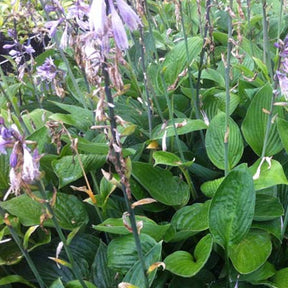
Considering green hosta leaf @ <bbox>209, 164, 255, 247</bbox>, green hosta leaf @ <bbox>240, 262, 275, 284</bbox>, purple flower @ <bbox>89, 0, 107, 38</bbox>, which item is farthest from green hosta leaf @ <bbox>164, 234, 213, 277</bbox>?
purple flower @ <bbox>89, 0, 107, 38</bbox>

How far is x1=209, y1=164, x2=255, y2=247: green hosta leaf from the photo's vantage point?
1374 mm

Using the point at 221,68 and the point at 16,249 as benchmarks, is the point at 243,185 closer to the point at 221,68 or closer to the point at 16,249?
the point at 16,249

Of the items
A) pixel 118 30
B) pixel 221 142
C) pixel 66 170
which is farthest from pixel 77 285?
pixel 118 30

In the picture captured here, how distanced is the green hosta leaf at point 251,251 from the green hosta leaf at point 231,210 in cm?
6

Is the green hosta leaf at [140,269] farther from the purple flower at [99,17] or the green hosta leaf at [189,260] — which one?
the purple flower at [99,17]

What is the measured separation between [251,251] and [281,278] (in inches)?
5.5

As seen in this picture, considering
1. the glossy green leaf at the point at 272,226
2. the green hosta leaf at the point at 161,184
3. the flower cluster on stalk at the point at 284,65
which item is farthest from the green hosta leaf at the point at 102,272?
the flower cluster on stalk at the point at 284,65

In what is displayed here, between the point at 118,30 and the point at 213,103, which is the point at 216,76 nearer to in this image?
the point at 213,103

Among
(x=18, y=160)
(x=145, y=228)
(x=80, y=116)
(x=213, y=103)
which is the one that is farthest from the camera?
(x=213, y=103)

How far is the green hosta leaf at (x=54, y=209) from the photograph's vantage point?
150 cm

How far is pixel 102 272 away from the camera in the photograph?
1.52 meters

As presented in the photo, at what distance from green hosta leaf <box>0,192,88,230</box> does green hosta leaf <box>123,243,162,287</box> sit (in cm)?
33

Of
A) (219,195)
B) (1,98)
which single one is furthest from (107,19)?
(1,98)

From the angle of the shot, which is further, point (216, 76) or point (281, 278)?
point (216, 76)
